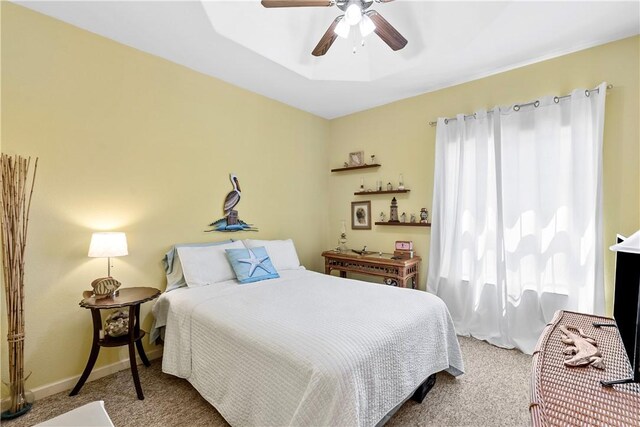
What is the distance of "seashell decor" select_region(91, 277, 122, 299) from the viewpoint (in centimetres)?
211

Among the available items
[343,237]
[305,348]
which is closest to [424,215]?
[343,237]

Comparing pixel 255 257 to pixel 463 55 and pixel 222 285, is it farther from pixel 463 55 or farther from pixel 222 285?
pixel 463 55

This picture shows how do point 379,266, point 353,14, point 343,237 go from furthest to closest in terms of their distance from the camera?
1. point 343,237
2. point 379,266
3. point 353,14

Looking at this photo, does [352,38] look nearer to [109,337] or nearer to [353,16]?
[353,16]

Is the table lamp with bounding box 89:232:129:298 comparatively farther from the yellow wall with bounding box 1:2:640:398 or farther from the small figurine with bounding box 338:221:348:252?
the small figurine with bounding box 338:221:348:252

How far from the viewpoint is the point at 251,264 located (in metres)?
2.78

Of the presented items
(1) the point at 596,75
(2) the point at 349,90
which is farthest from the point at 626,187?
(2) the point at 349,90

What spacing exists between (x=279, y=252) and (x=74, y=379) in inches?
77.2

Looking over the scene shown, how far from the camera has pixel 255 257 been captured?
9.40ft

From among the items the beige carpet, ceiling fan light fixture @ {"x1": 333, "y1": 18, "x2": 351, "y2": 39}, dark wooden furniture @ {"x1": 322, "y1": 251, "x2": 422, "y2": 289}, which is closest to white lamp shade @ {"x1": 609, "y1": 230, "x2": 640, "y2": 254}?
the beige carpet

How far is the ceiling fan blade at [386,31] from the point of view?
178 cm

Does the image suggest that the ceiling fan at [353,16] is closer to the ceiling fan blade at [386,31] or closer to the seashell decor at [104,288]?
the ceiling fan blade at [386,31]

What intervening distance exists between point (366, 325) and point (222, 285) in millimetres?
1452

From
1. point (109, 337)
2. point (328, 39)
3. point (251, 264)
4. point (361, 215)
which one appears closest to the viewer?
point (328, 39)
